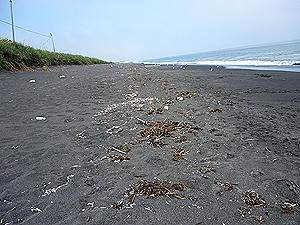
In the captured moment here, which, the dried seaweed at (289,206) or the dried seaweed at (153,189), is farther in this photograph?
the dried seaweed at (153,189)

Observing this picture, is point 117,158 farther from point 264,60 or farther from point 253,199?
point 264,60

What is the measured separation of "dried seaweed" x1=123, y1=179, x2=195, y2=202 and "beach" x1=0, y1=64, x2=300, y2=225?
0.01 m

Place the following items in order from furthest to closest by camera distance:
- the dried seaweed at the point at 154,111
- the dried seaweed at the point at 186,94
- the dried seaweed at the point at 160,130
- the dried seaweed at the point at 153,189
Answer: the dried seaweed at the point at 186,94 < the dried seaweed at the point at 154,111 < the dried seaweed at the point at 160,130 < the dried seaweed at the point at 153,189

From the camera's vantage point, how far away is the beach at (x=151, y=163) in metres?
1.64

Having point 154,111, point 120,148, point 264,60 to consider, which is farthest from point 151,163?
point 264,60

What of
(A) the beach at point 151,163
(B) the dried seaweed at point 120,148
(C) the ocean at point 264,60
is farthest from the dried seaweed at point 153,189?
(C) the ocean at point 264,60

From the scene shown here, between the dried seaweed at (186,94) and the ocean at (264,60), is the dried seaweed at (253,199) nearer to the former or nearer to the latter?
the dried seaweed at (186,94)

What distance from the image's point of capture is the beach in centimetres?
164

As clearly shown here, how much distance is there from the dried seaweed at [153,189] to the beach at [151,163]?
0.01m

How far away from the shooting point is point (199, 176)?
2.15m

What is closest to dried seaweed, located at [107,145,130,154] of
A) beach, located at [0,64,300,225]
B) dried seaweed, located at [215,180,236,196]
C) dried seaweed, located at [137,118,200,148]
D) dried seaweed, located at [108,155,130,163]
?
beach, located at [0,64,300,225]

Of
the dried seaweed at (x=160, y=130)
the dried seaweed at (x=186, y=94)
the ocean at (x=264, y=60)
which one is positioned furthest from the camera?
the ocean at (x=264, y=60)

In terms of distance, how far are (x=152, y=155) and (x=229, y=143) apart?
4.75ft

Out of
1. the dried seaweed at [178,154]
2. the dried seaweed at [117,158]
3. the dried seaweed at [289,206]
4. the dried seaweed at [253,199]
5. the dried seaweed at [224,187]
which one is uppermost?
the dried seaweed at [117,158]
